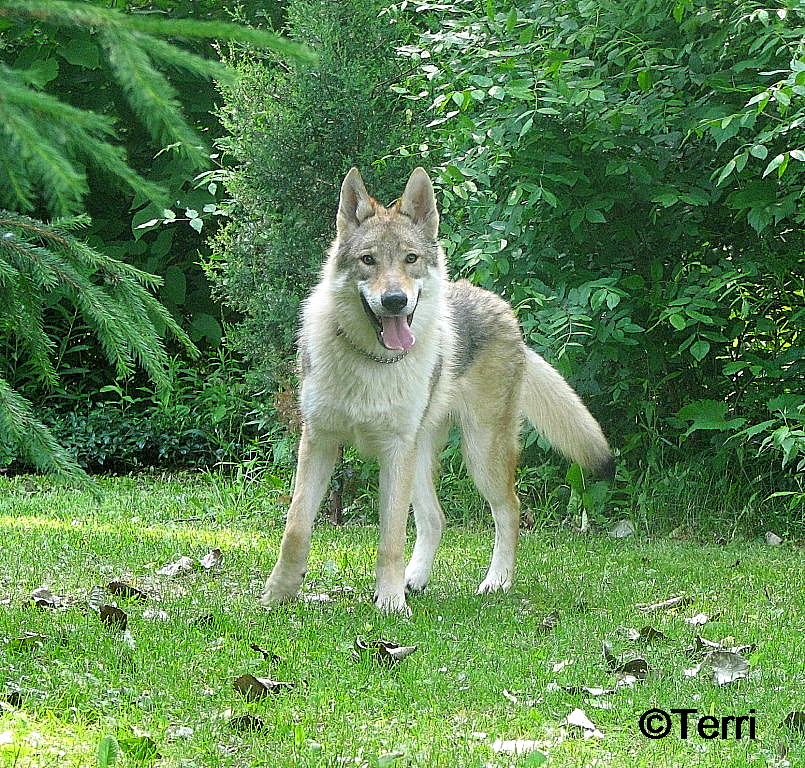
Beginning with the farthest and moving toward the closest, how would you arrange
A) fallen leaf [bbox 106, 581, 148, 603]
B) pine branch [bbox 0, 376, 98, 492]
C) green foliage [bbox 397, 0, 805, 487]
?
green foliage [bbox 397, 0, 805, 487]
fallen leaf [bbox 106, 581, 148, 603]
pine branch [bbox 0, 376, 98, 492]

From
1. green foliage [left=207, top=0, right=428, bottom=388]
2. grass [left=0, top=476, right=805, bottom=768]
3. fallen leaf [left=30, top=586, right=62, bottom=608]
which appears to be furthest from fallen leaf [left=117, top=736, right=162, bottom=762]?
green foliage [left=207, top=0, right=428, bottom=388]

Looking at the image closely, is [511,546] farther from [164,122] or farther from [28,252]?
[164,122]

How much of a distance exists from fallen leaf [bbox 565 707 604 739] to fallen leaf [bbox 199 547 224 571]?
2.60m

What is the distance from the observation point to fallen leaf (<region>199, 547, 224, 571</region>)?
527cm

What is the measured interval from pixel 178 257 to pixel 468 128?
4993mm

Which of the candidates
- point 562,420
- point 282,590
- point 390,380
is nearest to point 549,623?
point 282,590

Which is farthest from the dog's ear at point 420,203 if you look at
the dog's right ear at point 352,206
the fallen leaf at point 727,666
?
the fallen leaf at point 727,666

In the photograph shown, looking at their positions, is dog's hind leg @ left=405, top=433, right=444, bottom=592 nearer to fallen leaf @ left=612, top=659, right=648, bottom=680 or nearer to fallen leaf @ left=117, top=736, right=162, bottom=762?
fallen leaf @ left=612, top=659, right=648, bottom=680

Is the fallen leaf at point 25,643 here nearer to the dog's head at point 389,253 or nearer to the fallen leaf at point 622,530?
the dog's head at point 389,253

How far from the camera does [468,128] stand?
19.7ft

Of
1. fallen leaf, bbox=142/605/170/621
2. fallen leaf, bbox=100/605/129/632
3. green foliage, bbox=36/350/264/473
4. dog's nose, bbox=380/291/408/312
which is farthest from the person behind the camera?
green foliage, bbox=36/350/264/473

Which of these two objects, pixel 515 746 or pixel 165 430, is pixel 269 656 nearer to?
pixel 515 746

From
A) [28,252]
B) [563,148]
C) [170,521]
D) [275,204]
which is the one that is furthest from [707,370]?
[28,252]

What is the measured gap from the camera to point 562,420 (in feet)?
18.3
